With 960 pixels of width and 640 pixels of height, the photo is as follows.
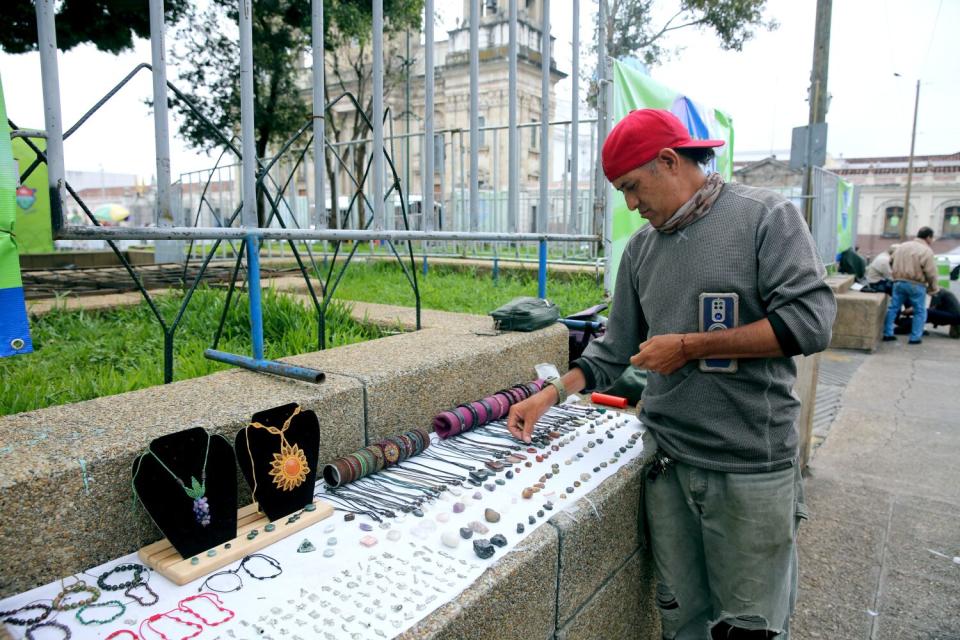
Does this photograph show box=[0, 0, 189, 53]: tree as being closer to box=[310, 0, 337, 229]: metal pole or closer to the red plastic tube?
box=[310, 0, 337, 229]: metal pole

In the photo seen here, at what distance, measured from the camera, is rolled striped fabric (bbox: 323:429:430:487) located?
1910mm

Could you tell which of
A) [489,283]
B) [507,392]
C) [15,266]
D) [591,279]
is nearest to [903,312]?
[591,279]

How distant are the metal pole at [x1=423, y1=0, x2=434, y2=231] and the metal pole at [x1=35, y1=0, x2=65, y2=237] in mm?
1490

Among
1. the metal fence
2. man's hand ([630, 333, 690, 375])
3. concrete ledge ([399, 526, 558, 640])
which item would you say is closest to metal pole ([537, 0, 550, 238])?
the metal fence

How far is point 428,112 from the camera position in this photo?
2.84 metres

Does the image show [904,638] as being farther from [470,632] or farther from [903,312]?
[903,312]

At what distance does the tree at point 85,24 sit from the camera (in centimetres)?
590

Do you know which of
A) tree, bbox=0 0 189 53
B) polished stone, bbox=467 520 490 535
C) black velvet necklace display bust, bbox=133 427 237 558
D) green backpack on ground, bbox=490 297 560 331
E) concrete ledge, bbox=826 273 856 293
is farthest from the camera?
concrete ledge, bbox=826 273 856 293

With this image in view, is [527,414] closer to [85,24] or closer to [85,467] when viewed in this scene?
[85,467]

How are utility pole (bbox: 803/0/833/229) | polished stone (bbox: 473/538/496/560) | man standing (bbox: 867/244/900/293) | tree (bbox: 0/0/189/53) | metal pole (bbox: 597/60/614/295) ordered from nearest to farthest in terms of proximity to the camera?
1. polished stone (bbox: 473/538/496/560)
2. metal pole (bbox: 597/60/614/295)
3. tree (bbox: 0/0/189/53)
4. man standing (bbox: 867/244/900/293)
5. utility pole (bbox: 803/0/833/229)

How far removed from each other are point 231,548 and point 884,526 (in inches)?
142

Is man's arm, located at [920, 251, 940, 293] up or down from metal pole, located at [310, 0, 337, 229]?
down

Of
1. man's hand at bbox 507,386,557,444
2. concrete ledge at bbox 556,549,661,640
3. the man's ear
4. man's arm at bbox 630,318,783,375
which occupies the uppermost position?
the man's ear

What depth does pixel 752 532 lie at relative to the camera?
187cm
